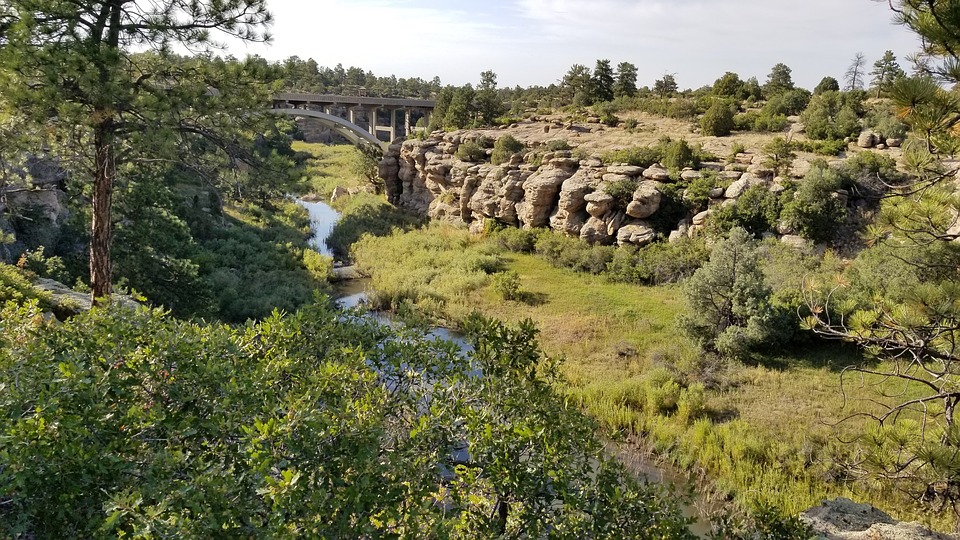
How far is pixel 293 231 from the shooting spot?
98.5 ft

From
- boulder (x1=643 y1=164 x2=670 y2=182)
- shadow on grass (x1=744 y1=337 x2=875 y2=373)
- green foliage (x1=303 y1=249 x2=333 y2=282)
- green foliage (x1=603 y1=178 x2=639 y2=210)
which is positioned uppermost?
boulder (x1=643 y1=164 x2=670 y2=182)

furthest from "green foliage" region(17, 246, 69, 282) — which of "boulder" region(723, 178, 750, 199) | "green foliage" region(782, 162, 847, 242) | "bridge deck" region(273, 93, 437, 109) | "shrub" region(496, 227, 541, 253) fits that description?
"bridge deck" region(273, 93, 437, 109)

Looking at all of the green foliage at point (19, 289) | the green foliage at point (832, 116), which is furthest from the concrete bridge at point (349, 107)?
the green foliage at point (19, 289)

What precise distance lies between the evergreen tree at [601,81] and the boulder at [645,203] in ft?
66.1

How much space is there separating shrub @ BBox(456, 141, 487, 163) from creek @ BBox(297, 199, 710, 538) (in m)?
8.86

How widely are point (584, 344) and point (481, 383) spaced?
11.4 metres

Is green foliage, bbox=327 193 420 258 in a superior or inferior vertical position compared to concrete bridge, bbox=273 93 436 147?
inferior

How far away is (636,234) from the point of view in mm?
23109

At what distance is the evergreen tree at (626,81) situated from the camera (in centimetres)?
4131

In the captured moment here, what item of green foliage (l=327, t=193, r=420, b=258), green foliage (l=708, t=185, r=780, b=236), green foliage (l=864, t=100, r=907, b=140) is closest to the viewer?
green foliage (l=708, t=185, r=780, b=236)

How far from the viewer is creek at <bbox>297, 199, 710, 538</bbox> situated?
290 inches

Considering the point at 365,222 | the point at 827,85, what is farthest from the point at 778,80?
the point at 365,222

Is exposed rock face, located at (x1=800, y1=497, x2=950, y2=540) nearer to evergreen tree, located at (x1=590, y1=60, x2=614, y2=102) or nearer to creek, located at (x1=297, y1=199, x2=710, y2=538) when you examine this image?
creek, located at (x1=297, y1=199, x2=710, y2=538)

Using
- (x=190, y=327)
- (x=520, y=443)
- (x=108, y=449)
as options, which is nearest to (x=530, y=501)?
(x=520, y=443)
